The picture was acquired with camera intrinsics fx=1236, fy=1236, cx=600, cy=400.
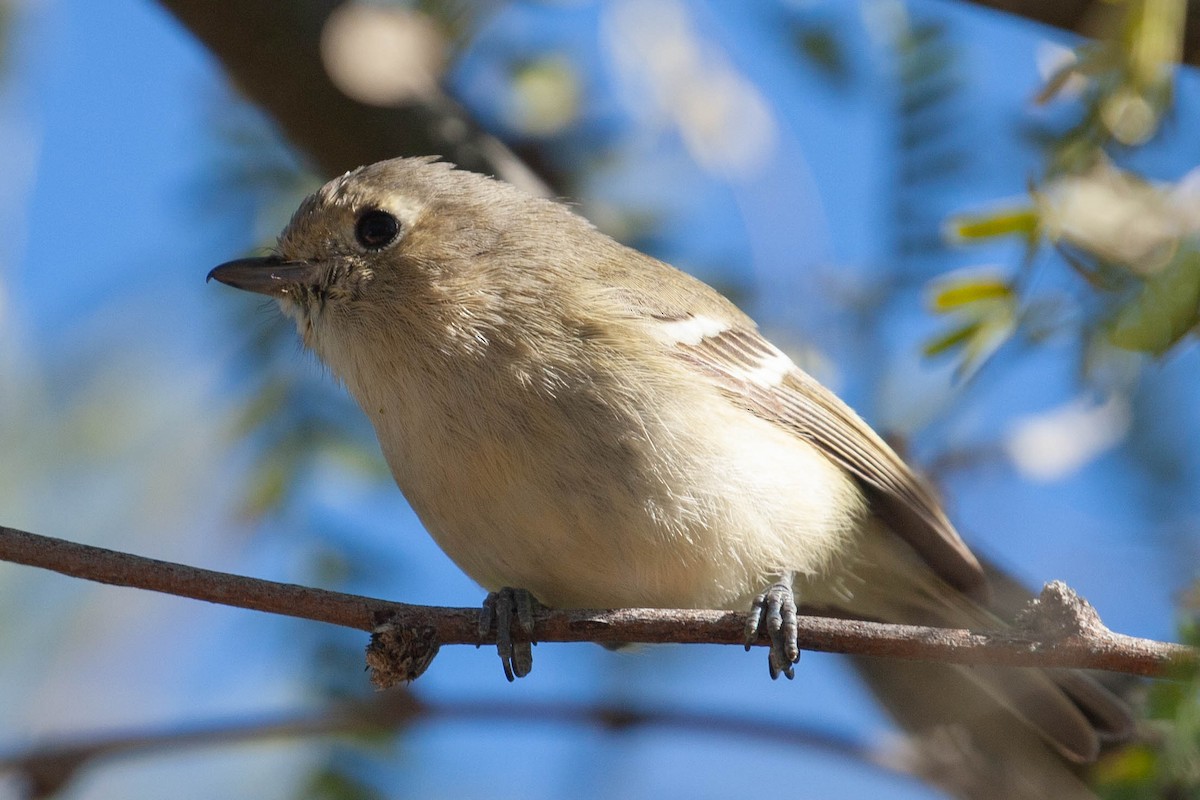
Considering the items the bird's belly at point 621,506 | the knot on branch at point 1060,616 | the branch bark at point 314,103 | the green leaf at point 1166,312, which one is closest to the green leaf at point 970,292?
the green leaf at point 1166,312

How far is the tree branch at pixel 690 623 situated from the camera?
7.29ft

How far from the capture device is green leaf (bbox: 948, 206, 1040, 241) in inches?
98.9

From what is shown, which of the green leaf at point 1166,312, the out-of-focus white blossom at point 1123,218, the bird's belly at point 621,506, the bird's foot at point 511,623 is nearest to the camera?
the green leaf at point 1166,312

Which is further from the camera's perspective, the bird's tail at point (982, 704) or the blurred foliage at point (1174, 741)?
the bird's tail at point (982, 704)

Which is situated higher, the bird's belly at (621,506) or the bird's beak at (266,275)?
the bird's beak at (266,275)

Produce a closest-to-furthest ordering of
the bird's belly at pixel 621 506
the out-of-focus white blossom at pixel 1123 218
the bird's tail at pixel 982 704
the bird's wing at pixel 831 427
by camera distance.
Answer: the out-of-focus white blossom at pixel 1123 218
the bird's belly at pixel 621 506
the bird's wing at pixel 831 427
the bird's tail at pixel 982 704

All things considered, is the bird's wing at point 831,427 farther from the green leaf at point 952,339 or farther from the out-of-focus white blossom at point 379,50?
the out-of-focus white blossom at point 379,50

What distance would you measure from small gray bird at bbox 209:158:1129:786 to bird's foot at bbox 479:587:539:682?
0.05 feet

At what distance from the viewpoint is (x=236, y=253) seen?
424 cm

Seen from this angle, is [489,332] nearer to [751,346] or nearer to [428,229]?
[428,229]

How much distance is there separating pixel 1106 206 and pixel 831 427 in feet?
4.03

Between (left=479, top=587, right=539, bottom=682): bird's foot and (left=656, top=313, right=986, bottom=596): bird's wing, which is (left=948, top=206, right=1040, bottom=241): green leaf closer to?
(left=656, top=313, right=986, bottom=596): bird's wing

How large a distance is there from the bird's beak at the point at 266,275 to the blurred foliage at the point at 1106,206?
1.80 meters

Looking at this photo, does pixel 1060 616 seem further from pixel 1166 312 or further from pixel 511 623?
pixel 511 623
